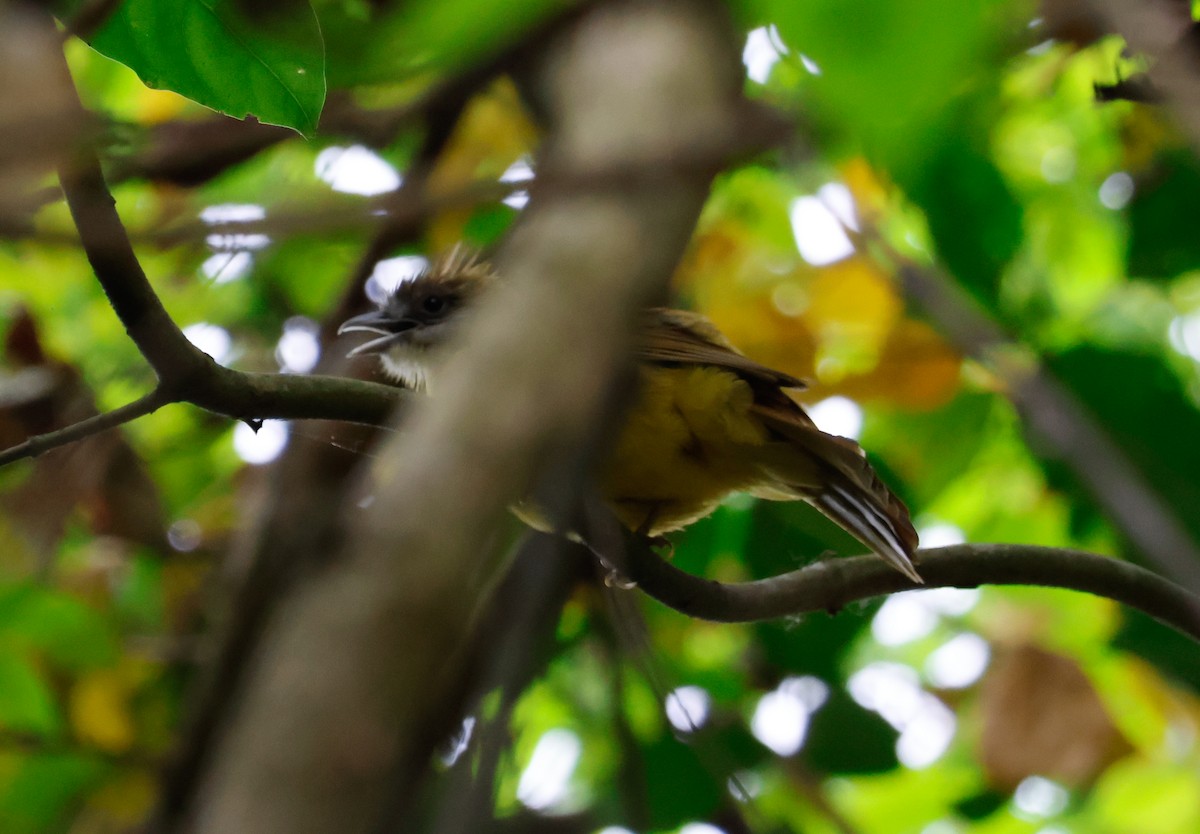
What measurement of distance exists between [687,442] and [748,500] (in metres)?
0.59

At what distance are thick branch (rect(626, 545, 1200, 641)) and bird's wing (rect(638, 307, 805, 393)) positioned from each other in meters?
0.69

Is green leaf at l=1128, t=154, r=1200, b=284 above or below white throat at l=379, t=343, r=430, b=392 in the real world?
above

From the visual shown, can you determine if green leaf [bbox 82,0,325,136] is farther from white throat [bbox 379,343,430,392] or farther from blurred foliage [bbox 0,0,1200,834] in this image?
white throat [bbox 379,343,430,392]

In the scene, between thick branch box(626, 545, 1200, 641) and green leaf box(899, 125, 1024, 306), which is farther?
green leaf box(899, 125, 1024, 306)

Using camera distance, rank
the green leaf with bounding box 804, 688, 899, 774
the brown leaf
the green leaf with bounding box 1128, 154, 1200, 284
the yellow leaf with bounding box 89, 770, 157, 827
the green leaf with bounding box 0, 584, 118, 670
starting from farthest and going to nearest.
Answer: the yellow leaf with bounding box 89, 770, 157, 827, the brown leaf, the green leaf with bounding box 0, 584, 118, 670, the green leaf with bounding box 1128, 154, 1200, 284, the green leaf with bounding box 804, 688, 899, 774

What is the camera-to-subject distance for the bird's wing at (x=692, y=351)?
137 inches

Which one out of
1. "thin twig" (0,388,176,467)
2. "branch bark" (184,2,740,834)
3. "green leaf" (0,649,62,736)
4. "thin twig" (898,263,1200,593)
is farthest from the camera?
"green leaf" (0,649,62,736)

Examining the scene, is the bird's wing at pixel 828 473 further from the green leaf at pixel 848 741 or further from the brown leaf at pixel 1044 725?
the brown leaf at pixel 1044 725

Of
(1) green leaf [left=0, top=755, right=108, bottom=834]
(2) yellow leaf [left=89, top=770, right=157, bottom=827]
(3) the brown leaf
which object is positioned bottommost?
(2) yellow leaf [left=89, top=770, right=157, bottom=827]

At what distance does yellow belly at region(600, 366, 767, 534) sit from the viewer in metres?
3.49

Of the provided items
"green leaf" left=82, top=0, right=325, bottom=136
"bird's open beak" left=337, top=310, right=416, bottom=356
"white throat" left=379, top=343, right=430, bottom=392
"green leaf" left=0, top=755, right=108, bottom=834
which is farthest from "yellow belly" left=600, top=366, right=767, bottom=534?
"green leaf" left=0, top=755, right=108, bottom=834

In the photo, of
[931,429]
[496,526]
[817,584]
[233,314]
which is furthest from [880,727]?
[233,314]

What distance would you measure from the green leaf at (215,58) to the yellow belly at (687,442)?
1614 mm

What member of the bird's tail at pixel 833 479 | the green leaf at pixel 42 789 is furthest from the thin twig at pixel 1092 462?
the green leaf at pixel 42 789
